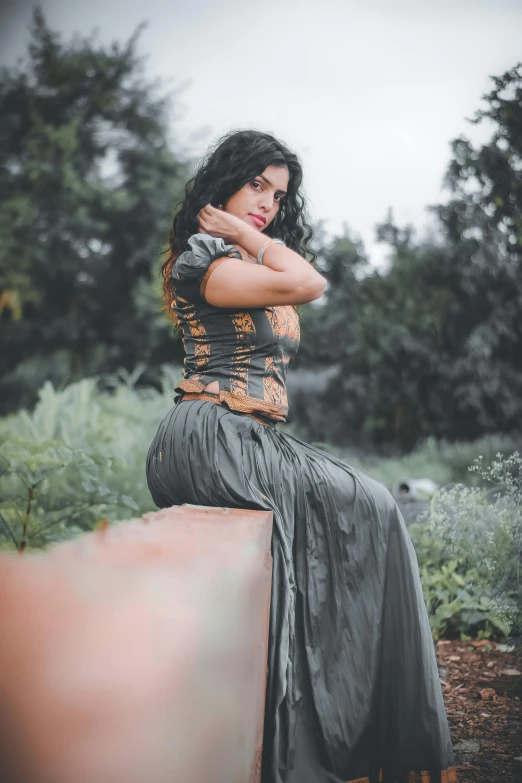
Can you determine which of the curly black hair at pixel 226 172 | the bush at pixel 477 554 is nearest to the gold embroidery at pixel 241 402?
the curly black hair at pixel 226 172

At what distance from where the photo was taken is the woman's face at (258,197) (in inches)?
88.0

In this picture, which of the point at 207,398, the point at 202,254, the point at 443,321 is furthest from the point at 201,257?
the point at 443,321

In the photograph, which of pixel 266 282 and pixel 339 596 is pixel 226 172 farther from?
pixel 339 596

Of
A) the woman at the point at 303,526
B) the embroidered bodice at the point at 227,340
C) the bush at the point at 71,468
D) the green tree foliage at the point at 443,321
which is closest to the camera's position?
the woman at the point at 303,526

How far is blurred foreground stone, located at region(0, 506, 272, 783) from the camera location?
1.40 m

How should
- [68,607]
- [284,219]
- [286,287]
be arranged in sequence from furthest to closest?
[284,219] < [286,287] < [68,607]

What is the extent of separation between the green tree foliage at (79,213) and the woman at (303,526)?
8831 mm

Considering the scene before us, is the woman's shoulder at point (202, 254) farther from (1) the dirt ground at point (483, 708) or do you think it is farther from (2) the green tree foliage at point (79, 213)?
(2) the green tree foliage at point (79, 213)

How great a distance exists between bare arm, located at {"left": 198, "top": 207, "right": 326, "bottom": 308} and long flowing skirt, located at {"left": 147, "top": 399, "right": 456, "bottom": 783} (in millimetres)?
287

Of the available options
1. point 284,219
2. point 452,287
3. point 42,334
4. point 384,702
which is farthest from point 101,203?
point 384,702

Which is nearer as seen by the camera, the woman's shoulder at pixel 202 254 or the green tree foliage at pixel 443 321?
the woman's shoulder at pixel 202 254

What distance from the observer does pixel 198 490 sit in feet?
6.40

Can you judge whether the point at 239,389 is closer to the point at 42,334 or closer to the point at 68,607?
the point at 68,607

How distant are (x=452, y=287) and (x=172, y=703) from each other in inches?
189
